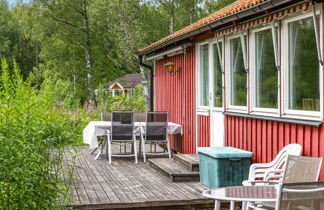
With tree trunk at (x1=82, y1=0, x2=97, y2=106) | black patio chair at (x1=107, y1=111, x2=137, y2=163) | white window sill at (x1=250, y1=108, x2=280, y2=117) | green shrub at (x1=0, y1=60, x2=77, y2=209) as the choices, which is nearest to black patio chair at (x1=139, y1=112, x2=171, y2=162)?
black patio chair at (x1=107, y1=111, x2=137, y2=163)

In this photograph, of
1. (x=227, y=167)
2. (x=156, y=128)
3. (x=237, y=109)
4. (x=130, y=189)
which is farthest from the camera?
(x=156, y=128)

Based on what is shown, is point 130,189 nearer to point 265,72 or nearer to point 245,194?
point 265,72

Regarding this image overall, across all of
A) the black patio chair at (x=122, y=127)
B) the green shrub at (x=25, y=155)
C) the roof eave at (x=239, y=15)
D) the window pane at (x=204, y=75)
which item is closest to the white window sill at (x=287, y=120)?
the roof eave at (x=239, y=15)

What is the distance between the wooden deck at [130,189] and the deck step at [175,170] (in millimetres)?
106

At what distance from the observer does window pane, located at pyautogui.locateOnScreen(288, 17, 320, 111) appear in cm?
574

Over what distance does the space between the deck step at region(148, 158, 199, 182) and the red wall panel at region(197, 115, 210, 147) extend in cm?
69

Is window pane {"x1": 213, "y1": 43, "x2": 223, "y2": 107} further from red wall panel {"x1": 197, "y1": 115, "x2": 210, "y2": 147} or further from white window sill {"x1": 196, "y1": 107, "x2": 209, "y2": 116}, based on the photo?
red wall panel {"x1": 197, "y1": 115, "x2": 210, "y2": 147}

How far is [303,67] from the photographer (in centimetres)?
598

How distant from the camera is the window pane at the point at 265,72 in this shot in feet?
22.2

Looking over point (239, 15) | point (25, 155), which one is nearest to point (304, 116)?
point (239, 15)

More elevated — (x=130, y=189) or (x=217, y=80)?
(x=217, y=80)

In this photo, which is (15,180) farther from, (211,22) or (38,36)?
(38,36)

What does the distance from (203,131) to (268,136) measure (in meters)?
3.05

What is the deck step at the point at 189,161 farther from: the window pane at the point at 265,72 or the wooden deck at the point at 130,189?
the window pane at the point at 265,72
